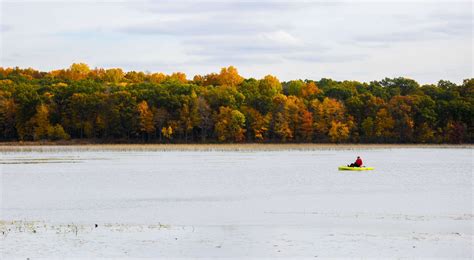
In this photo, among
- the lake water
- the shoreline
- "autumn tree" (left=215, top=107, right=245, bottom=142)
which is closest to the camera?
the lake water

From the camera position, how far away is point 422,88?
138 meters

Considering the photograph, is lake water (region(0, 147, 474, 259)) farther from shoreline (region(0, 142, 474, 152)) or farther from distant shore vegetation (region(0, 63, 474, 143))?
distant shore vegetation (region(0, 63, 474, 143))

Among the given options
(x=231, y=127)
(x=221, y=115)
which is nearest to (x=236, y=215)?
(x=231, y=127)

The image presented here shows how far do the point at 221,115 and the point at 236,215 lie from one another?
96.3 m

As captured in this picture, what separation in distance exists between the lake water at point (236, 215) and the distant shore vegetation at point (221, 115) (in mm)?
69898

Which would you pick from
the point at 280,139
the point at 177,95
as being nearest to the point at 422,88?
the point at 280,139

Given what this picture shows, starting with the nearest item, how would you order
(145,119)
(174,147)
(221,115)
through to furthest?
(174,147) < (145,119) < (221,115)

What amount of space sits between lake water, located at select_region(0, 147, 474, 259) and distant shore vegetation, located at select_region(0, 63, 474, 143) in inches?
2752

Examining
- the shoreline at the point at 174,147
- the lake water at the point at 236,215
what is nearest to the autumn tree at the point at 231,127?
the shoreline at the point at 174,147

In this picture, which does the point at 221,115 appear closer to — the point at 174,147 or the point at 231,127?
the point at 231,127

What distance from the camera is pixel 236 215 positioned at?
30516 mm

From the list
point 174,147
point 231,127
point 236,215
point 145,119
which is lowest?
point 236,215

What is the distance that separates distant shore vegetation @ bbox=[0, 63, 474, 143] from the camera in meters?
124

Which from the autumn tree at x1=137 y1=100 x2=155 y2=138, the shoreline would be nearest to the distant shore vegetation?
the autumn tree at x1=137 y1=100 x2=155 y2=138
